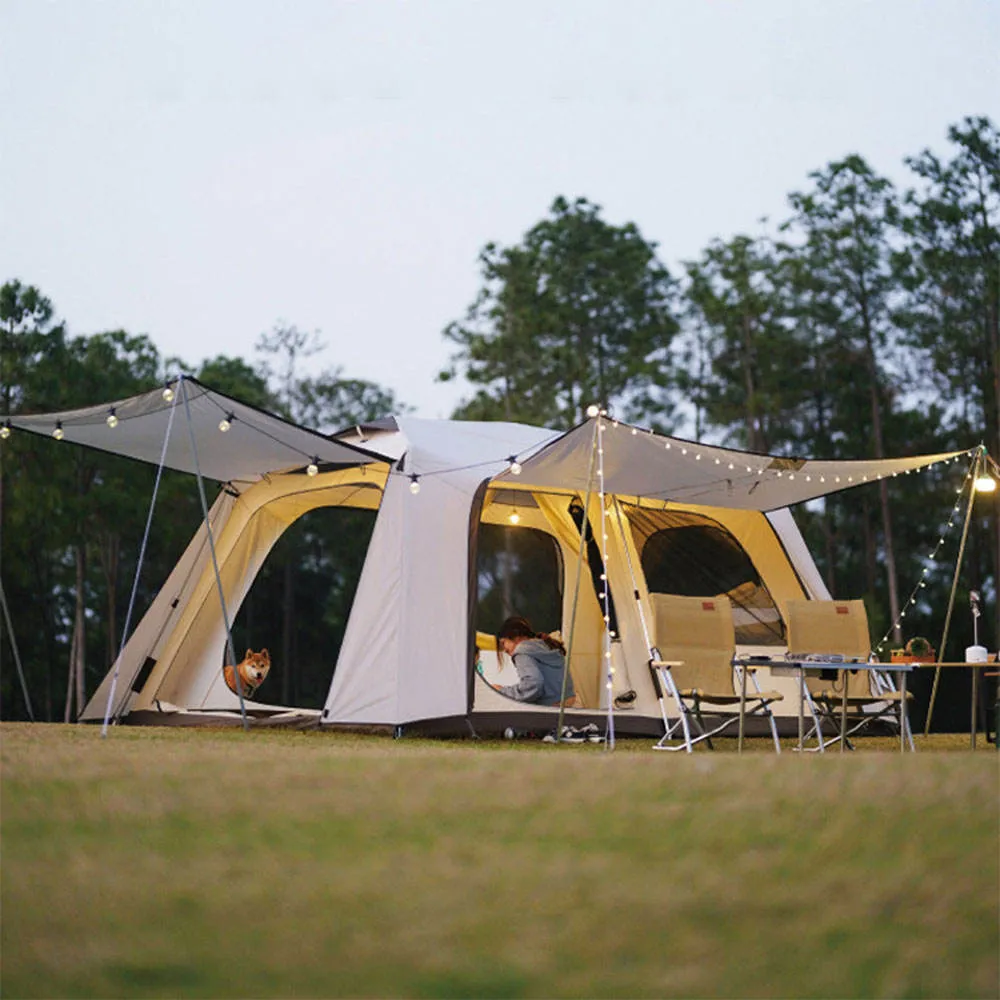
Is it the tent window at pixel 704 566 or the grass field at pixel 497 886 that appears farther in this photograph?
the tent window at pixel 704 566

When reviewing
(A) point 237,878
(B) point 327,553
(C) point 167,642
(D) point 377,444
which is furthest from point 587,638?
(A) point 237,878

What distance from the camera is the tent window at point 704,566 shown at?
916 centimetres

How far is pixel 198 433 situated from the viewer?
27.2ft

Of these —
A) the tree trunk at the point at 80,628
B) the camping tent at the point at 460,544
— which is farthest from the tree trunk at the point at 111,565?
the camping tent at the point at 460,544

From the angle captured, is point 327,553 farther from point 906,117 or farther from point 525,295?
point 525,295

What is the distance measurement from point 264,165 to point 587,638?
14928 millimetres

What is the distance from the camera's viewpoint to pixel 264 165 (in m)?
22.6

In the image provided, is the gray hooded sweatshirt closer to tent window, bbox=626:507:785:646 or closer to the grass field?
tent window, bbox=626:507:785:646

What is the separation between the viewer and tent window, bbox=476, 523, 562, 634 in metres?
9.66

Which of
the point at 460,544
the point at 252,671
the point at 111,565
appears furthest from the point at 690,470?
the point at 111,565

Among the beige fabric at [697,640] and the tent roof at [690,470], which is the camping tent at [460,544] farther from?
the beige fabric at [697,640]

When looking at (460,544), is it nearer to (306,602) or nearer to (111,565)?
(306,602)

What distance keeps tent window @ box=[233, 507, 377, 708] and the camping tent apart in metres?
0.55

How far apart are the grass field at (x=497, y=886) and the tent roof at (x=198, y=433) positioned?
3757mm
